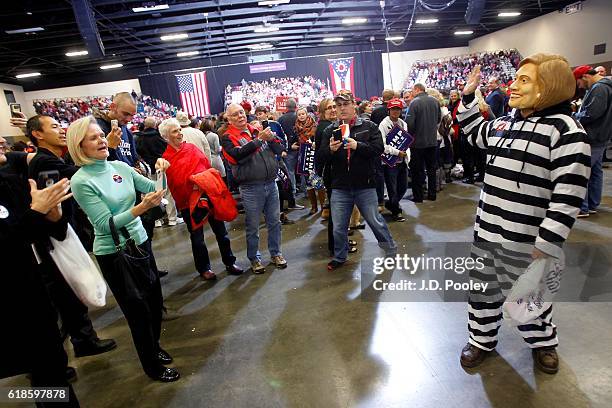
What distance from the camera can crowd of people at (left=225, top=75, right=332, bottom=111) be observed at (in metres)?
14.8

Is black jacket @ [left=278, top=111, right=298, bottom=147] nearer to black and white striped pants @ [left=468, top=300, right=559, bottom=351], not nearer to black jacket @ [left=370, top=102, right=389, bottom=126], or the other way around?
black jacket @ [left=370, top=102, right=389, bottom=126]

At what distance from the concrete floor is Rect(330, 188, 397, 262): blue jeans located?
40 cm

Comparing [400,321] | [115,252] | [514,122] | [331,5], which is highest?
[331,5]

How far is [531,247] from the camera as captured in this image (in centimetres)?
177

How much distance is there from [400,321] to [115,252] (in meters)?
2.06

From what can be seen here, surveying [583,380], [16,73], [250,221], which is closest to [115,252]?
[250,221]

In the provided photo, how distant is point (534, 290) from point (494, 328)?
1.43 feet

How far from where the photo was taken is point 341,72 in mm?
15258

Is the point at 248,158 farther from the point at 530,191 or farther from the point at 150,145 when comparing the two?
the point at 530,191

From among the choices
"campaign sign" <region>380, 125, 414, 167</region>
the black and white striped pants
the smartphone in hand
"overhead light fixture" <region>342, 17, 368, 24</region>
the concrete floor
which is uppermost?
"overhead light fixture" <region>342, 17, 368, 24</region>

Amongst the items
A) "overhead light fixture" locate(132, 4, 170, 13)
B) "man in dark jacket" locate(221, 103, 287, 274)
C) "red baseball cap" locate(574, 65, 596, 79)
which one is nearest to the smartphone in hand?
"man in dark jacket" locate(221, 103, 287, 274)

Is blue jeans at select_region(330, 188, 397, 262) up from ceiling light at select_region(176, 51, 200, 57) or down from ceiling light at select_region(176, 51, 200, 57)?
down

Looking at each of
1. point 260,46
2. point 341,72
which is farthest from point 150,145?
point 341,72

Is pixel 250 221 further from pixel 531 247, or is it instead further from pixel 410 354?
pixel 531 247
